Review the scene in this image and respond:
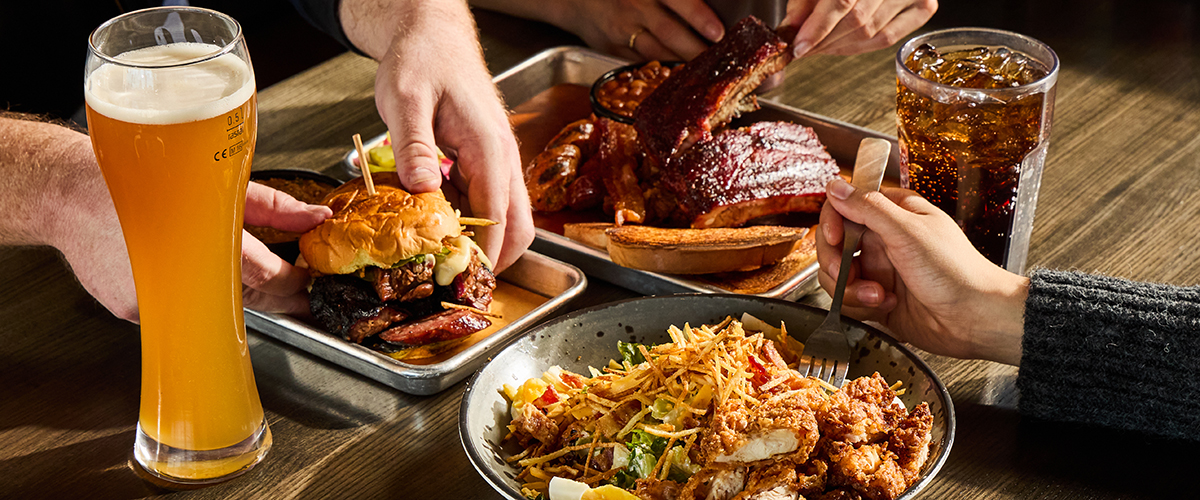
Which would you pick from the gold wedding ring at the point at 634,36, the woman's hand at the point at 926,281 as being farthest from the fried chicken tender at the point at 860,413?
the gold wedding ring at the point at 634,36

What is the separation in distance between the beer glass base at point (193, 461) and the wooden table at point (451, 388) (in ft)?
0.06

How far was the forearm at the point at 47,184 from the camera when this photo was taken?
4.97 ft

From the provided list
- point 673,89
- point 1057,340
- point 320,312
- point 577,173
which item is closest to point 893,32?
point 673,89

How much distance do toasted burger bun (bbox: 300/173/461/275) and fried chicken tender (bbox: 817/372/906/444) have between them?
683 millimetres

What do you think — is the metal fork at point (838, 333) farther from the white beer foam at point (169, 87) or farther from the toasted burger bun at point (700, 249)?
the white beer foam at point (169, 87)

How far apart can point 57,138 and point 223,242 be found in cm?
55

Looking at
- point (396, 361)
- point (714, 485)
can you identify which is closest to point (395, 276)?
point (396, 361)

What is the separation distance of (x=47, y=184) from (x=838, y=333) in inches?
48.5

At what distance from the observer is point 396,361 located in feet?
5.02

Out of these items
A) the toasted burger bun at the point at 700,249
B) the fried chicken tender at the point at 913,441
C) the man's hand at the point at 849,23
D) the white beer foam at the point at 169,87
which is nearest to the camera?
the white beer foam at the point at 169,87

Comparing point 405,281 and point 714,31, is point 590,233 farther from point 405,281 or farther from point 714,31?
point 714,31

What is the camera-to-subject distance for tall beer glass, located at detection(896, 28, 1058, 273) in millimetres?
1603

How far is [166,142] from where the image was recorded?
3.67 feet

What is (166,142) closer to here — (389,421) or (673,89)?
(389,421)
